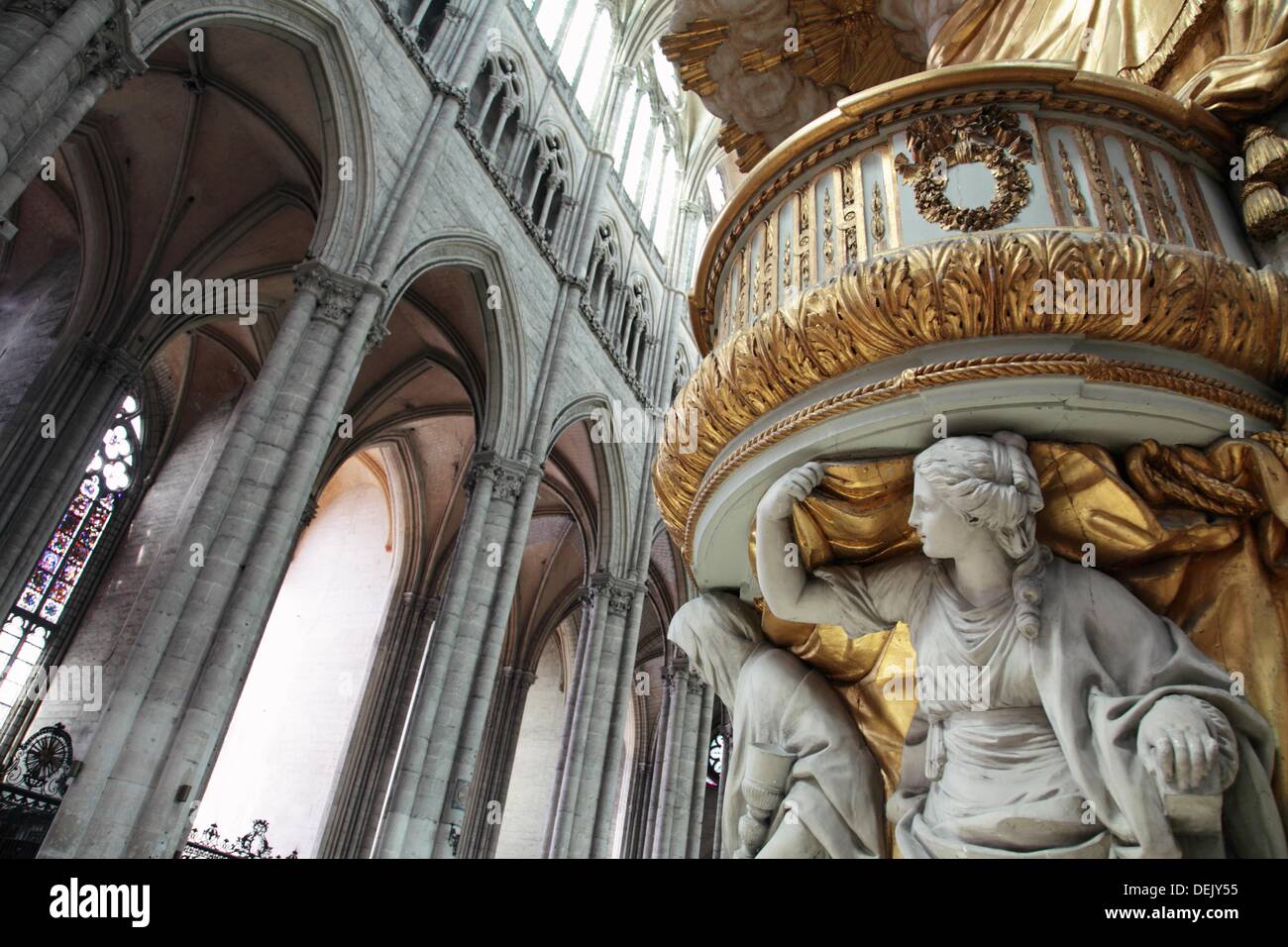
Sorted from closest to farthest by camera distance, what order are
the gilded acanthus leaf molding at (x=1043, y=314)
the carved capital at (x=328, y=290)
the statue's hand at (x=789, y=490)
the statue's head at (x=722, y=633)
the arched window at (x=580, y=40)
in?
the gilded acanthus leaf molding at (x=1043, y=314)
the statue's hand at (x=789, y=490)
the statue's head at (x=722, y=633)
the carved capital at (x=328, y=290)
the arched window at (x=580, y=40)

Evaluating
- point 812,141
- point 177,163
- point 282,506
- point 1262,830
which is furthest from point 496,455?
point 1262,830

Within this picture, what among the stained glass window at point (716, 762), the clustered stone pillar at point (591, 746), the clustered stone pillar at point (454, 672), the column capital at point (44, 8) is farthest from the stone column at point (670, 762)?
the column capital at point (44, 8)

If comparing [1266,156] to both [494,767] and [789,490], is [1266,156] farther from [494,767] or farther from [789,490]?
[494,767]

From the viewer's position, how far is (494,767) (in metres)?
17.6

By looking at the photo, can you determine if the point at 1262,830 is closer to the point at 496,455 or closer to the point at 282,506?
the point at 282,506

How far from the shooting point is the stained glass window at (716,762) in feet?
75.8

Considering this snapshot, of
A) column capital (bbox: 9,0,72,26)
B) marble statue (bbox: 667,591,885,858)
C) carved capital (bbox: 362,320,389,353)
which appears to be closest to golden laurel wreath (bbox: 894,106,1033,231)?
marble statue (bbox: 667,591,885,858)

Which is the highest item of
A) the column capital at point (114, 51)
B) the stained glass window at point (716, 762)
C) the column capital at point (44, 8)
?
the stained glass window at point (716, 762)

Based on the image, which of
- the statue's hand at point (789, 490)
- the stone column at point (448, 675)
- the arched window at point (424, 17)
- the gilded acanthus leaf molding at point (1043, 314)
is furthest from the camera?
the arched window at point (424, 17)

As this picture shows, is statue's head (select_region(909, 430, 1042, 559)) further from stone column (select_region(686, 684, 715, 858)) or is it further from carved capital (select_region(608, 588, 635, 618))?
stone column (select_region(686, 684, 715, 858))

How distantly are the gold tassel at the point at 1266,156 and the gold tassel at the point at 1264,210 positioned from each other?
0.02m

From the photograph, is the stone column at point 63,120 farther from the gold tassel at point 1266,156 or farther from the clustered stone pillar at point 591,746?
the clustered stone pillar at point 591,746

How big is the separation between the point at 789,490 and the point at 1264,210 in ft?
3.61

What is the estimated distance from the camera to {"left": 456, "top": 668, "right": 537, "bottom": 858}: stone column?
16.1 meters
